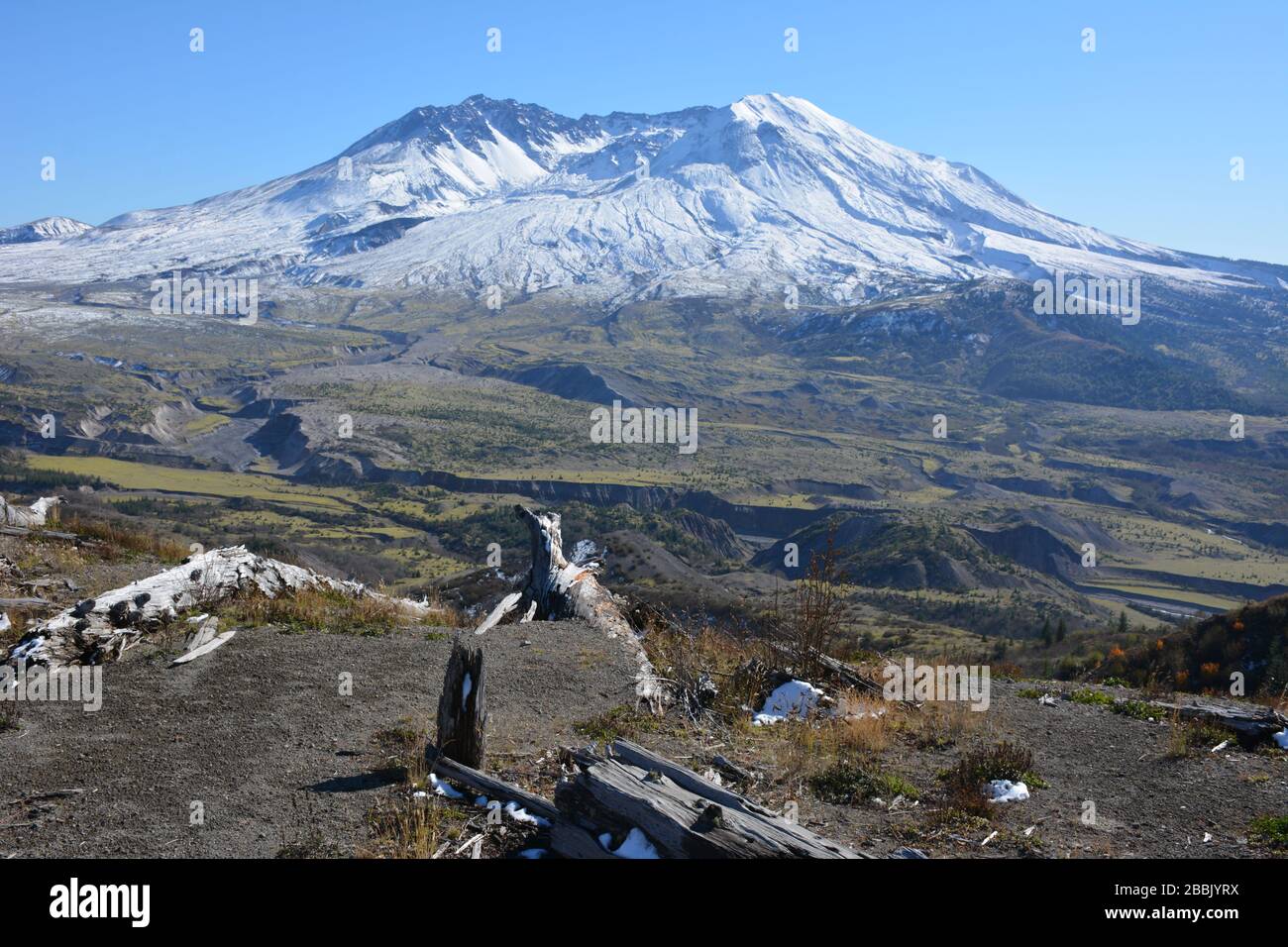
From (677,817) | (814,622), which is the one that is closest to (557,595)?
(814,622)

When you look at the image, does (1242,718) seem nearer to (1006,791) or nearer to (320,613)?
(1006,791)

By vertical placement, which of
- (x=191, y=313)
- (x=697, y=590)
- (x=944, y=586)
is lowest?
(x=944, y=586)

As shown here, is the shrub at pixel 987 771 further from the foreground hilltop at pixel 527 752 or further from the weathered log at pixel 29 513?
the weathered log at pixel 29 513

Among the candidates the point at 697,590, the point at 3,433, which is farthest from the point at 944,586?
the point at 3,433

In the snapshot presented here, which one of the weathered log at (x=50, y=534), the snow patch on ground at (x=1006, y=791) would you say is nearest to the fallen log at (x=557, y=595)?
the snow patch on ground at (x=1006, y=791)
